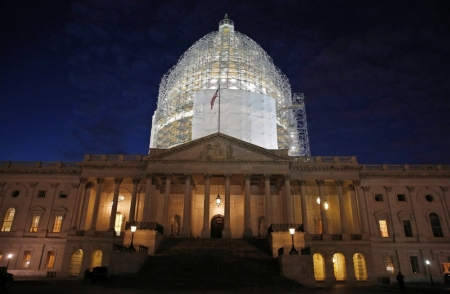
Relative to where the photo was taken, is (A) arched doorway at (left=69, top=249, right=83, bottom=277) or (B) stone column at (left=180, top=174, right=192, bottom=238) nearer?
(B) stone column at (left=180, top=174, right=192, bottom=238)

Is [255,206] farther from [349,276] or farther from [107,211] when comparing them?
[107,211]

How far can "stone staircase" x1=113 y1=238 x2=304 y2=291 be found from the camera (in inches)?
980

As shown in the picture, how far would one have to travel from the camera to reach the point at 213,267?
29.2m

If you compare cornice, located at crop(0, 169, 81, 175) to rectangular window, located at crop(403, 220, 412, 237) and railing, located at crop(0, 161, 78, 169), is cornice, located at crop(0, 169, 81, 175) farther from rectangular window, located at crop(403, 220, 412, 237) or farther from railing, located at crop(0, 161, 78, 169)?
rectangular window, located at crop(403, 220, 412, 237)

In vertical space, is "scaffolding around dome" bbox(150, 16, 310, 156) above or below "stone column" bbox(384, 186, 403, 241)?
above

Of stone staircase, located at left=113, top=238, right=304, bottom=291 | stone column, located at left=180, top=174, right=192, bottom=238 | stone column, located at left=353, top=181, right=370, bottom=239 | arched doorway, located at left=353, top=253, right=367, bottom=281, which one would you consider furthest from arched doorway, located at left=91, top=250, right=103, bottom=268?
stone column, located at left=353, top=181, right=370, bottom=239

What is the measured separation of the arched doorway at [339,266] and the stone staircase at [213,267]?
11.5 meters

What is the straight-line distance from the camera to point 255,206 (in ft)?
158

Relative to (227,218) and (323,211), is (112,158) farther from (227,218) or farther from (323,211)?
(323,211)

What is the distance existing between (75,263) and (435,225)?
47607mm

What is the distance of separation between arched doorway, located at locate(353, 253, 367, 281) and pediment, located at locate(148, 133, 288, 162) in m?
14.7

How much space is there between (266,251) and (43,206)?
33.4 m

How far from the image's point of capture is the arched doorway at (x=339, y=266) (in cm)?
4028

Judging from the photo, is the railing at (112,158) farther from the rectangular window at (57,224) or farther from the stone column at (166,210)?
the rectangular window at (57,224)
